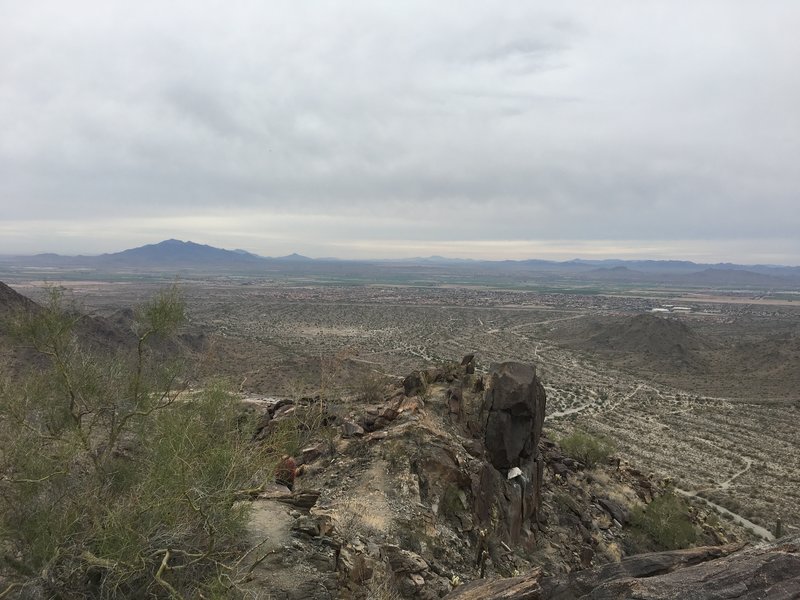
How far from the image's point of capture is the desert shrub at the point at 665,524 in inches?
683

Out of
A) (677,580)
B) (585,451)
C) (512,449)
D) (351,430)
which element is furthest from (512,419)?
(677,580)

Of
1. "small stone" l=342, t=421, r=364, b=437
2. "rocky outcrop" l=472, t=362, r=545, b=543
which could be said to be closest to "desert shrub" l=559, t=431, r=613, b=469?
"rocky outcrop" l=472, t=362, r=545, b=543

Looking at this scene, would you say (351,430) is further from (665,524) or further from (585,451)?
(585,451)

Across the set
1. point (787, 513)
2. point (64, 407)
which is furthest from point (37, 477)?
point (787, 513)

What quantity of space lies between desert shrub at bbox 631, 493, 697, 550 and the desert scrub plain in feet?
20.8

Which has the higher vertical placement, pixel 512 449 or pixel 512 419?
pixel 512 419

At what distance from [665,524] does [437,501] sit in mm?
10576

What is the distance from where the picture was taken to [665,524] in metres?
17.7

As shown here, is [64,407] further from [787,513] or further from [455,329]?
[455,329]

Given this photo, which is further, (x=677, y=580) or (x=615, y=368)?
(x=615, y=368)

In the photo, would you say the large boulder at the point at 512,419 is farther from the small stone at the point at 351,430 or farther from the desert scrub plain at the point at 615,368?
the desert scrub plain at the point at 615,368

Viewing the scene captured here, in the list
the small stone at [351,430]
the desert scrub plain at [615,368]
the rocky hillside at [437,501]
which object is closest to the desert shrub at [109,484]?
the rocky hillside at [437,501]

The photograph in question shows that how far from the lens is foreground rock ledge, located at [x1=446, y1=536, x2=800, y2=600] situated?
23.2ft

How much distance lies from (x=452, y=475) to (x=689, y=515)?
1219 cm
